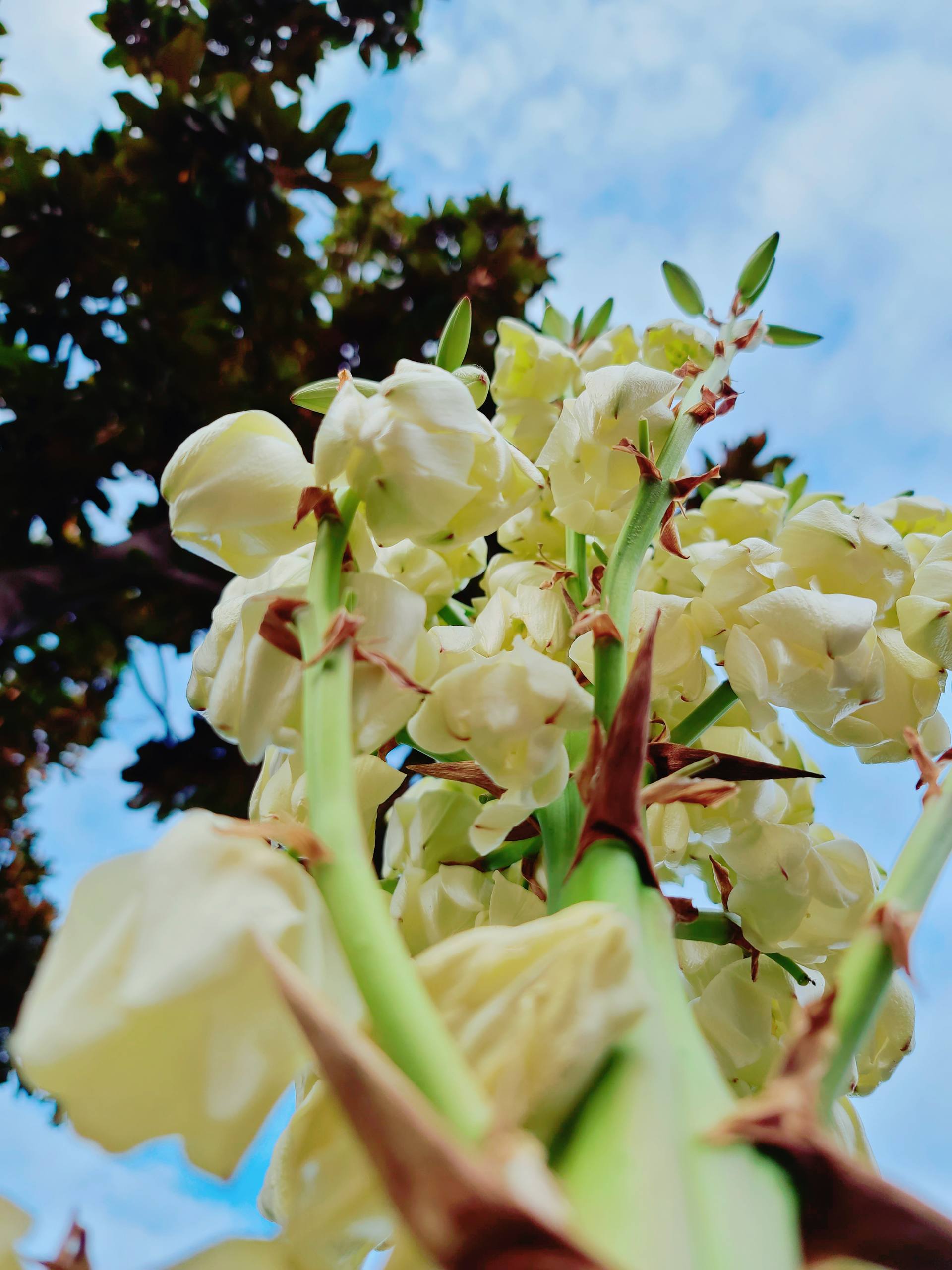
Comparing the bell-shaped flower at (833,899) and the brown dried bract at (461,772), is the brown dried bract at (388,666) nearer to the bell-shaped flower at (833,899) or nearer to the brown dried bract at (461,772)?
the brown dried bract at (461,772)

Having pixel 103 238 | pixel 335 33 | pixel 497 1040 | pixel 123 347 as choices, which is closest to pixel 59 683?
pixel 123 347

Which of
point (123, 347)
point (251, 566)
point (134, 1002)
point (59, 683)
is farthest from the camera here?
A: point (59, 683)

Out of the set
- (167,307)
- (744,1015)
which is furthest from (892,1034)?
(167,307)

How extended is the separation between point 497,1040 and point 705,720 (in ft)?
0.58

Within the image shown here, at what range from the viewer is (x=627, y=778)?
19 centimetres

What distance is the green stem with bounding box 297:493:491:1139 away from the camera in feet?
0.45

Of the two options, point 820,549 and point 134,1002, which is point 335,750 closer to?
point 134,1002

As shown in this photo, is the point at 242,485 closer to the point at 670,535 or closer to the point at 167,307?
the point at 670,535

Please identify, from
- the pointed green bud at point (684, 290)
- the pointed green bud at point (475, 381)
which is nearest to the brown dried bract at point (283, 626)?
the pointed green bud at point (475, 381)

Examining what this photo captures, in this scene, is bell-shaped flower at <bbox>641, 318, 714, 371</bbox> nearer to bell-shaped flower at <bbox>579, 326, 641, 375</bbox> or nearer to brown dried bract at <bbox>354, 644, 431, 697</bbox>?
bell-shaped flower at <bbox>579, 326, 641, 375</bbox>

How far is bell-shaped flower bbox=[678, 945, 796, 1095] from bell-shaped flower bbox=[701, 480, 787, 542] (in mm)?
194

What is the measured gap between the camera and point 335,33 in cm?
127

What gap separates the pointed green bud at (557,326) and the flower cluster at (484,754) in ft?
0.44

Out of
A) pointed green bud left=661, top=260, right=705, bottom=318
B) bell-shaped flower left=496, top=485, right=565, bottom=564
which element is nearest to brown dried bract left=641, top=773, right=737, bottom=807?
bell-shaped flower left=496, top=485, right=565, bottom=564
